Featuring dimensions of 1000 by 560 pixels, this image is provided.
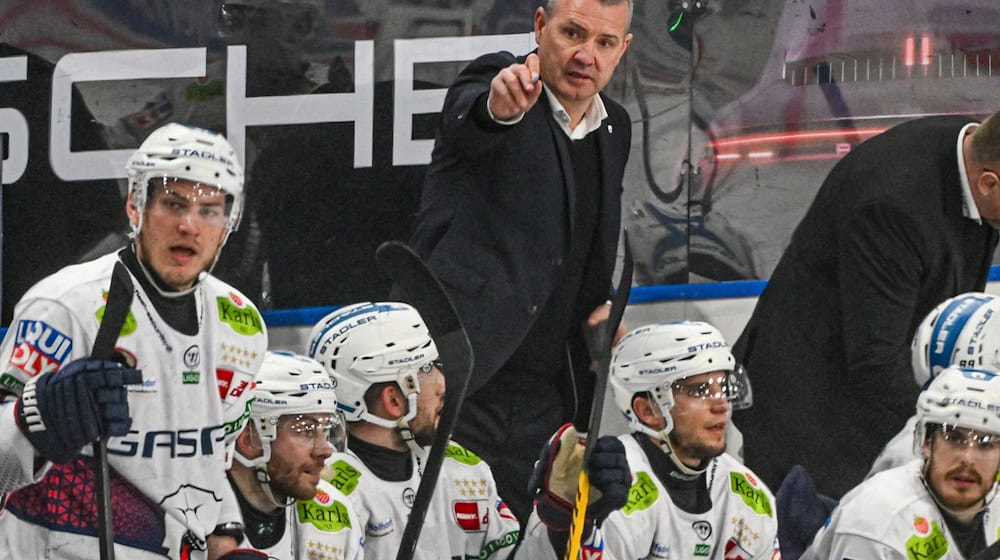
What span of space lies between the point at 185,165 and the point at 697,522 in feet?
4.37

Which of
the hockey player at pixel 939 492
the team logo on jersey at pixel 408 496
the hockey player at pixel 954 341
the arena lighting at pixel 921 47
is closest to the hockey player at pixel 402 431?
the team logo on jersey at pixel 408 496

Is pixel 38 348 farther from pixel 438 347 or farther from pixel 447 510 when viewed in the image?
pixel 447 510

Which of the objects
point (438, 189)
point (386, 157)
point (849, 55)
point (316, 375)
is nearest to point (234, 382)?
point (316, 375)

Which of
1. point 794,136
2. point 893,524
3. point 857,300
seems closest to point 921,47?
point 794,136

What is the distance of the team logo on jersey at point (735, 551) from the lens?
3.80 meters

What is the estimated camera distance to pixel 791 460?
4.32 meters

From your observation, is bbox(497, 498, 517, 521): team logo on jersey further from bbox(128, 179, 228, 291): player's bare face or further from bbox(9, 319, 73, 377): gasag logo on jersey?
bbox(9, 319, 73, 377): gasag logo on jersey

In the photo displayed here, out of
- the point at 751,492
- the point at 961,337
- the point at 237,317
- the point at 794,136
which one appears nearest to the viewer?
the point at 237,317

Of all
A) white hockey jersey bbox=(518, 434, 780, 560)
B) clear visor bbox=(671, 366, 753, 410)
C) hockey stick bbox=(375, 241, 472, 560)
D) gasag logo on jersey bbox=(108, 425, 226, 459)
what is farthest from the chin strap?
gasag logo on jersey bbox=(108, 425, 226, 459)

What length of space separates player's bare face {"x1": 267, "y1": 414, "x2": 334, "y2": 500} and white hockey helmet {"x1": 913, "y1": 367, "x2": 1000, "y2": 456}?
3.75 ft

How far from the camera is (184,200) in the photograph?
292 cm

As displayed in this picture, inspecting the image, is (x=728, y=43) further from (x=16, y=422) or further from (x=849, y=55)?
(x=16, y=422)

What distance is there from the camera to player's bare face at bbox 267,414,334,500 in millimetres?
3439

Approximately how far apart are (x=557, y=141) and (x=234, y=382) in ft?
3.10
